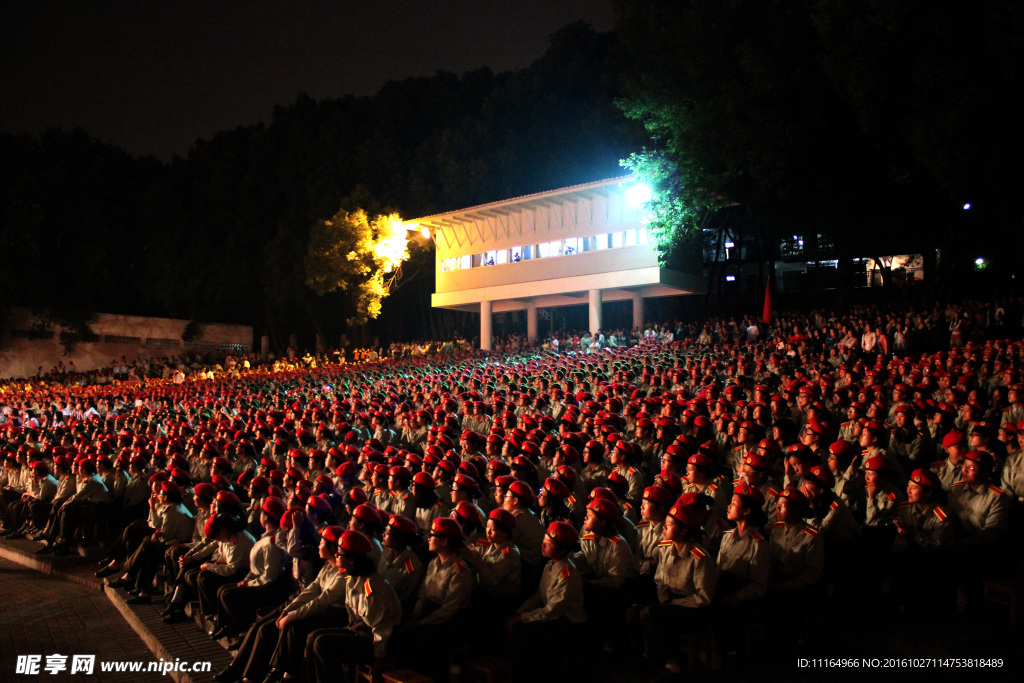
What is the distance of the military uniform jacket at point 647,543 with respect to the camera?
6.02 meters

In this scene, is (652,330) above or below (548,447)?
above

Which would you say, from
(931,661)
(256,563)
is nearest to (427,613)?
(256,563)

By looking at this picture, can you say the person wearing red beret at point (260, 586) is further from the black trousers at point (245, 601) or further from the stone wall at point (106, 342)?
the stone wall at point (106, 342)

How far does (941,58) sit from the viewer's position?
1584 centimetres

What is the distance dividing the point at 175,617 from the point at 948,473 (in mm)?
7140

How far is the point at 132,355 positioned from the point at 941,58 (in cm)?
3830

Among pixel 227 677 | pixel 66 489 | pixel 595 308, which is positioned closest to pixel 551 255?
pixel 595 308

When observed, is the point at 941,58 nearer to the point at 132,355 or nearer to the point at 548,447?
the point at 548,447

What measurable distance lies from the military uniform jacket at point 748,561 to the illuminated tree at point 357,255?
3184 centimetres

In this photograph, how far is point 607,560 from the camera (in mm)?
5914

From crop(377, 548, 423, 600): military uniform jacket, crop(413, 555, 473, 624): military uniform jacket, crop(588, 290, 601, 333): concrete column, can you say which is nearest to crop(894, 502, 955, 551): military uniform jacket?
crop(413, 555, 473, 624): military uniform jacket

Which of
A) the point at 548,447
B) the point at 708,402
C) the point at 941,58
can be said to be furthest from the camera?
the point at 941,58

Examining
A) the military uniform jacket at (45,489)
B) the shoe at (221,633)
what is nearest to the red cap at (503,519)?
the shoe at (221,633)

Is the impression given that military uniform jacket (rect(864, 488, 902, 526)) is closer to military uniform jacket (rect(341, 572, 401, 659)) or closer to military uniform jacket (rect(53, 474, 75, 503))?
military uniform jacket (rect(341, 572, 401, 659))
